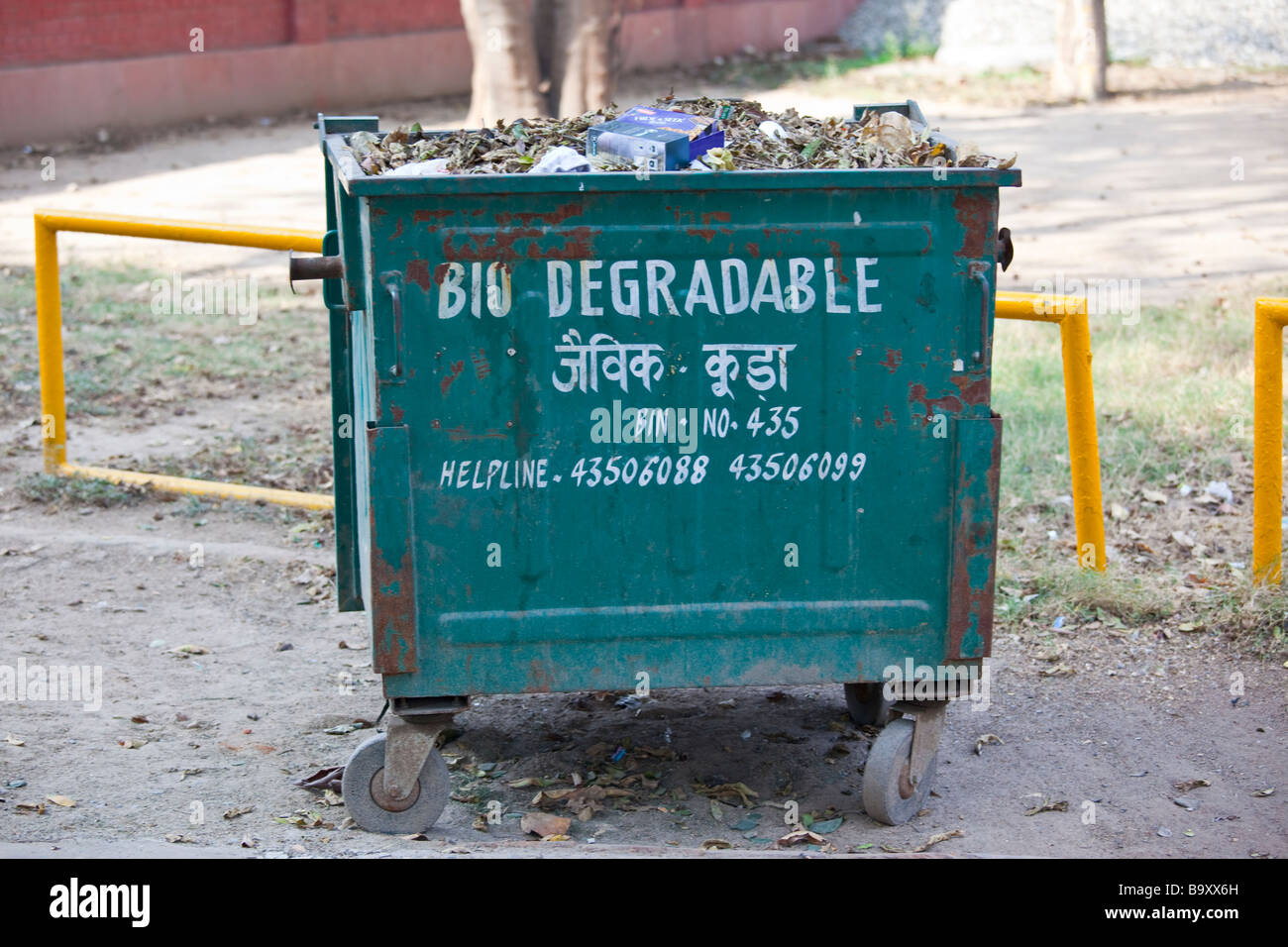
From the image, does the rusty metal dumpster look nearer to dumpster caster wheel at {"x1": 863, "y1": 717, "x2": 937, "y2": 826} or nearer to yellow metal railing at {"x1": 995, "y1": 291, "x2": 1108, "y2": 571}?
dumpster caster wheel at {"x1": 863, "y1": 717, "x2": 937, "y2": 826}

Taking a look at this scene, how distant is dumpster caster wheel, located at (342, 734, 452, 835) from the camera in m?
3.67

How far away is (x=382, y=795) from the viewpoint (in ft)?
12.1

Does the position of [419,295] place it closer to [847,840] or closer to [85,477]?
[847,840]

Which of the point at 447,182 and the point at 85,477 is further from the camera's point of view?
the point at 85,477

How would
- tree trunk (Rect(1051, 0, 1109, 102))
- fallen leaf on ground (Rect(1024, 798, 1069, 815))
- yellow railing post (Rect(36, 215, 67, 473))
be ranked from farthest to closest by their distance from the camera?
tree trunk (Rect(1051, 0, 1109, 102))
yellow railing post (Rect(36, 215, 67, 473))
fallen leaf on ground (Rect(1024, 798, 1069, 815))

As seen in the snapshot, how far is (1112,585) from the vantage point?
5.25 meters

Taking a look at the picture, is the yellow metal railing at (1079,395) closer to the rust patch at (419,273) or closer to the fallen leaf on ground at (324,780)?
the rust patch at (419,273)

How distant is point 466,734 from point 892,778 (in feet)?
4.57

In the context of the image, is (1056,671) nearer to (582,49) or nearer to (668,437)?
(668,437)

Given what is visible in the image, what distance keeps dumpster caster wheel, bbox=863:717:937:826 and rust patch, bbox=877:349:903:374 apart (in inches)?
38.1

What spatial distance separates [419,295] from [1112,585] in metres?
3.07

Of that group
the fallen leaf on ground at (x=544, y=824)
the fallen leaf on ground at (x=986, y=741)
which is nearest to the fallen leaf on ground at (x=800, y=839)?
the fallen leaf on ground at (x=544, y=824)

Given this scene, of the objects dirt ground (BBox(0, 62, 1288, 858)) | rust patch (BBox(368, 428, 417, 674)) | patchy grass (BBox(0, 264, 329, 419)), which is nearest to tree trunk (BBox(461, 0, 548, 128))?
patchy grass (BBox(0, 264, 329, 419))
